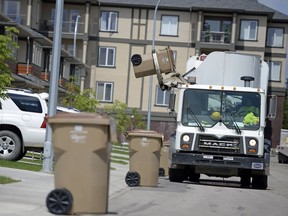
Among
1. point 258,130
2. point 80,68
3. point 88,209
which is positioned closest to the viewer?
point 88,209

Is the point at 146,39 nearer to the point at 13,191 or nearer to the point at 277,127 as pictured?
the point at 277,127

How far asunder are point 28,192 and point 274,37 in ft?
183

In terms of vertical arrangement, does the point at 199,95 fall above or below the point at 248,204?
above

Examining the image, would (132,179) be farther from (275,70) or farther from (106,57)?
(275,70)

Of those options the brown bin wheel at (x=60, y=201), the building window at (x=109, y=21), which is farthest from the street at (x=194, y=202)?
the building window at (x=109, y=21)

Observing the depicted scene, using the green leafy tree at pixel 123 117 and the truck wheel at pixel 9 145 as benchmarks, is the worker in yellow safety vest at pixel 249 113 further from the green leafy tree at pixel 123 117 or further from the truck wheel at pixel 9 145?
the green leafy tree at pixel 123 117

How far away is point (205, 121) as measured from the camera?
70.8ft

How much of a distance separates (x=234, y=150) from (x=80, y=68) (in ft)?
143

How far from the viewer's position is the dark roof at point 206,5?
6488 centimetres

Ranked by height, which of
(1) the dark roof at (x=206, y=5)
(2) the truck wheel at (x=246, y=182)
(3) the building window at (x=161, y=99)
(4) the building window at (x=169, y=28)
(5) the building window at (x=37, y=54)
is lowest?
(2) the truck wheel at (x=246, y=182)

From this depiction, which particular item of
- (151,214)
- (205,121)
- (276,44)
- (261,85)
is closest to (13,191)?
(151,214)

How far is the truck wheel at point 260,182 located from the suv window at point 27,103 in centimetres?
674

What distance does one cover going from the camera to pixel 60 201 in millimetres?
11641

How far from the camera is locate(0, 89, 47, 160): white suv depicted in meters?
22.4
